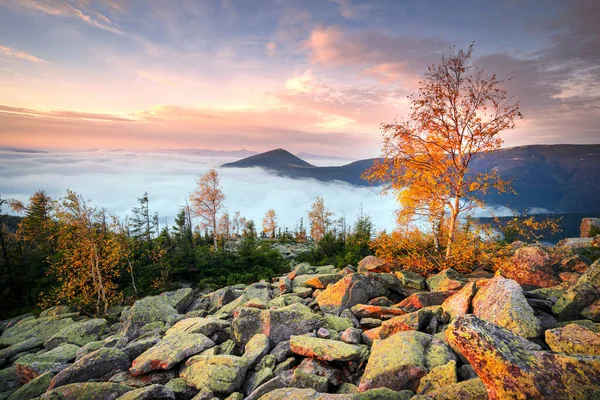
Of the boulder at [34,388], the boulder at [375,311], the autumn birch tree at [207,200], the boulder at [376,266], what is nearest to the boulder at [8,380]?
the boulder at [34,388]

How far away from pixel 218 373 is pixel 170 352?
2701 mm

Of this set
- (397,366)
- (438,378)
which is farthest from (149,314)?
(438,378)

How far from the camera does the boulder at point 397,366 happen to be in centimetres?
741

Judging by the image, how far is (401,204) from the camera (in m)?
17.6

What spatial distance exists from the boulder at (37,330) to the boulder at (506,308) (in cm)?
2592

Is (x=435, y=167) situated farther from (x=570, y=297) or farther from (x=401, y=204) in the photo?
(x=570, y=297)

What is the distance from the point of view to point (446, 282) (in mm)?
13781

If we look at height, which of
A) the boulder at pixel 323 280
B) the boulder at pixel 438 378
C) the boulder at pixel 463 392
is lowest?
the boulder at pixel 323 280

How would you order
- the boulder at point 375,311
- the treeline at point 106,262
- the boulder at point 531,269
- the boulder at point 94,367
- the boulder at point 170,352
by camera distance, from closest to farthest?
the boulder at point 170,352 → the boulder at point 94,367 → the boulder at point 375,311 → the boulder at point 531,269 → the treeline at point 106,262

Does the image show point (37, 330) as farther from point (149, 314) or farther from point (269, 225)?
point (269, 225)

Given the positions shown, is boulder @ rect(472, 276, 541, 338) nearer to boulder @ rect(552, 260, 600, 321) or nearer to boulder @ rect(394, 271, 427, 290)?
boulder @ rect(552, 260, 600, 321)

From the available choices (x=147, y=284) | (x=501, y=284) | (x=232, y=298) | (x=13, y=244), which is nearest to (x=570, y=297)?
(x=501, y=284)

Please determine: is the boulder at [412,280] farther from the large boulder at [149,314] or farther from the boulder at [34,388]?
the boulder at [34,388]

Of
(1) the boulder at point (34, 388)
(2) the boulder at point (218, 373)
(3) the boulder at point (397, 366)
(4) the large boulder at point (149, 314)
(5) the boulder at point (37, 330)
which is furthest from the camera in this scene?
(5) the boulder at point (37, 330)
